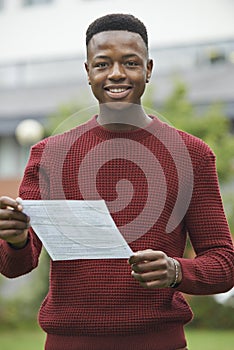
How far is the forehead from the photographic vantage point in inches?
110

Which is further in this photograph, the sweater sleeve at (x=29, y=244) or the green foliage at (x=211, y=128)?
the green foliage at (x=211, y=128)

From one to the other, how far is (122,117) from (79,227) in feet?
1.58

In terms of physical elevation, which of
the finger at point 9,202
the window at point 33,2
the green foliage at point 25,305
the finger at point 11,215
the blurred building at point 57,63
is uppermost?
the finger at point 9,202

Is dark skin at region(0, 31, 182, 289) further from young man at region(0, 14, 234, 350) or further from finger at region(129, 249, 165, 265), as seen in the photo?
finger at region(129, 249, 165, 265)

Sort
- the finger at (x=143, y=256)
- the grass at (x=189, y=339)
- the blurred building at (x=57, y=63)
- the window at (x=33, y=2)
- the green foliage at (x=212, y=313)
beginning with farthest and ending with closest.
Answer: the window at (x=33, y=2)
the blurred building at (x=57, y=63)
the green foliage at (x=212, y=313)
the grass at (x=189, y=339)
the finger at (x=143, y=256)

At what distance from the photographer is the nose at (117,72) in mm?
2777

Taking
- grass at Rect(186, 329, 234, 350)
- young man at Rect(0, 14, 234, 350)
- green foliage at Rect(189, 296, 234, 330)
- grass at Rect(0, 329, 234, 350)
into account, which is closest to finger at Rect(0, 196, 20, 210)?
young man at Rect(0, 14, 234, 350)

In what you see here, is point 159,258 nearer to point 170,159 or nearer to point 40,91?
point 170,159

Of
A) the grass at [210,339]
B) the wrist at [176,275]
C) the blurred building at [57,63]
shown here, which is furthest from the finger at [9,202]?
the blurred building at [57,63]

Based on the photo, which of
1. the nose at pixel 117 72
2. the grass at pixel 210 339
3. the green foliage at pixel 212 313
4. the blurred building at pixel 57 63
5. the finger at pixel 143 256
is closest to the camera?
the finger at pixel 143 256

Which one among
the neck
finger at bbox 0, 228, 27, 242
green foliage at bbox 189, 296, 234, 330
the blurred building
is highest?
the neck

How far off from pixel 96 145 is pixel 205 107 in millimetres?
16586

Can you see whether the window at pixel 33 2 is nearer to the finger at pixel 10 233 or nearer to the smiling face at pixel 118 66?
the smiling face at pixel 118 66

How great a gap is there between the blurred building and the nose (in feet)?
52.2
